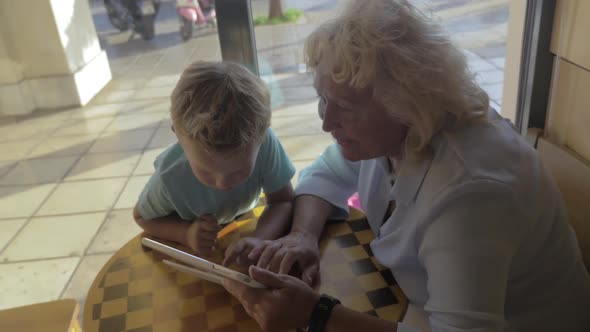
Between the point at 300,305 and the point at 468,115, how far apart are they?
422mm

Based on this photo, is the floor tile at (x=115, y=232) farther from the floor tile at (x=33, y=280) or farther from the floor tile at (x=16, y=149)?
the floor tile at (x=16, y=149)

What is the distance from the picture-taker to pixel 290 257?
0.96m

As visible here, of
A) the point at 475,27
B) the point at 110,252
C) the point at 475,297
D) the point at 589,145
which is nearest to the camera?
the point at 475,297

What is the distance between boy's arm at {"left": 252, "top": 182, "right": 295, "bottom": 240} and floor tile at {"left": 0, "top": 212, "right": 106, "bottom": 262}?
55.6 inches

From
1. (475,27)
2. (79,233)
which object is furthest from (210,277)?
(475,27)

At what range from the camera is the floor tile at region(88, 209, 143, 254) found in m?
2.23

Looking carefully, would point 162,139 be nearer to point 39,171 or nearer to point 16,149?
point 39,171

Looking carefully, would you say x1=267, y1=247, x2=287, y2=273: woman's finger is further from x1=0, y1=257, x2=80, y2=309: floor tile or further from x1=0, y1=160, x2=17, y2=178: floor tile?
x1=0, y1=160, x2=17, y2=178: floor tile

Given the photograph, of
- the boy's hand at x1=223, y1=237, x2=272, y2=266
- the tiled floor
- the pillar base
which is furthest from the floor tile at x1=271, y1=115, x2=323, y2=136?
the boy's hand at x1=223, y1=237, x2=272, y2=266

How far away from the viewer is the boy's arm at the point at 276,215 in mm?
1065

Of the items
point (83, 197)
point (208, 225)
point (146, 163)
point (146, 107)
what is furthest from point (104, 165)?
point (208, 225)

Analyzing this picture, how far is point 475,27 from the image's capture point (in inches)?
128

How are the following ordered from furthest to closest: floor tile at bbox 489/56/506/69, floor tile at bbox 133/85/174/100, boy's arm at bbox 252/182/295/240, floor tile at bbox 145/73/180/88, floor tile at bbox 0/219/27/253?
1. floor tile at bbox 145/73/180/88
2. floor tile at bbox 133/85/174/100
3. floor tile at bbox 489/56/506/69
4. floor tile at bbox 0/219/27/253
5. boy's arm at bbox 252/182/295/240

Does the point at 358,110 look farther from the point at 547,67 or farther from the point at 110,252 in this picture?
the point at 110,252
